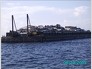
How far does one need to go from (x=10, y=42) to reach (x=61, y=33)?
267 inches

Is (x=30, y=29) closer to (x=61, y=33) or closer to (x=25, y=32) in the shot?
(x=25, y=32)

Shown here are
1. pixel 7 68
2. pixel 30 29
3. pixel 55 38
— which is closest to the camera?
pixel 7 68

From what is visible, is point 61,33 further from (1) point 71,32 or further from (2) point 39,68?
(2) point 39,68

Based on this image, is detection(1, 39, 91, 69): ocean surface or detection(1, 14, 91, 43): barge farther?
detection(1, 14, 91, 43): barge

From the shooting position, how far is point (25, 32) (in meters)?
19.0

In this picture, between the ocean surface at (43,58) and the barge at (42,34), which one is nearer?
the ocean surface at (43,58)

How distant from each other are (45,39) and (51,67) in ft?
46.7

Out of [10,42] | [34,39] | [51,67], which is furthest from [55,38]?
[51,67]

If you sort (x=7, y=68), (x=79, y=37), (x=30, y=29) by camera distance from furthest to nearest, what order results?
1. (x=79, y=37)
2. (x=30, y=29)
3. (x=7, y=68)

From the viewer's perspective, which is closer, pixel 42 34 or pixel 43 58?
pixel 43 58

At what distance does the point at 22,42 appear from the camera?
57.9 ft

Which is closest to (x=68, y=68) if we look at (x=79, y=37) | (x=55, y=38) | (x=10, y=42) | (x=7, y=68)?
(x=7, y=68)

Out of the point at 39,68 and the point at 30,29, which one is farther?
the point at 30,29

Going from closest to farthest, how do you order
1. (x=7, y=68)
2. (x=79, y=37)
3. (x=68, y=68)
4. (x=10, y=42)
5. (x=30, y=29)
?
1. (x=68, y=68)
2. (x=7, y=68)
3. (x=10, y=42)
4. (x=30, y=29)
5. (x=79, y=37)
